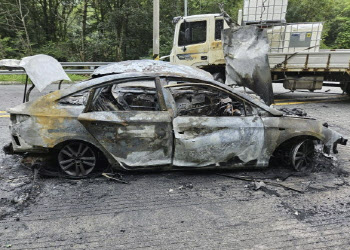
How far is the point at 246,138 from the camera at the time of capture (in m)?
3.55

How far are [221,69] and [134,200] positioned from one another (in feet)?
22.6

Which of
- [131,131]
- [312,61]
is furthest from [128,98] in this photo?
[312,61]

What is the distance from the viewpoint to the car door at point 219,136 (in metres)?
3.46

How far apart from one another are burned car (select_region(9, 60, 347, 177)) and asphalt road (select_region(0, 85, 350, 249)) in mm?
270

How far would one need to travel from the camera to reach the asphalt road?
2.54 meters

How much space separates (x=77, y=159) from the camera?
140 inches

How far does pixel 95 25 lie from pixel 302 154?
17.0 m

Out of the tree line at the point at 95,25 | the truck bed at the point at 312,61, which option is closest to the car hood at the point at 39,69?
the truck bed at the point at 312,61

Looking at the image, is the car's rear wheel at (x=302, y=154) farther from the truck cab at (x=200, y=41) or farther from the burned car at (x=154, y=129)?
the truck cab at (x=200, y=41)

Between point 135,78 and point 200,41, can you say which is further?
point 200,41

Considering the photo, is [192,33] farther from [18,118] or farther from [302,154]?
[18,118]

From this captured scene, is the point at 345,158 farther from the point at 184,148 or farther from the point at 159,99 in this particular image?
the point at 159,99

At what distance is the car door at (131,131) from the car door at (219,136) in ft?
0.56

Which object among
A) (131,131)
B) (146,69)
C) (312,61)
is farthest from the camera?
(312,61)
